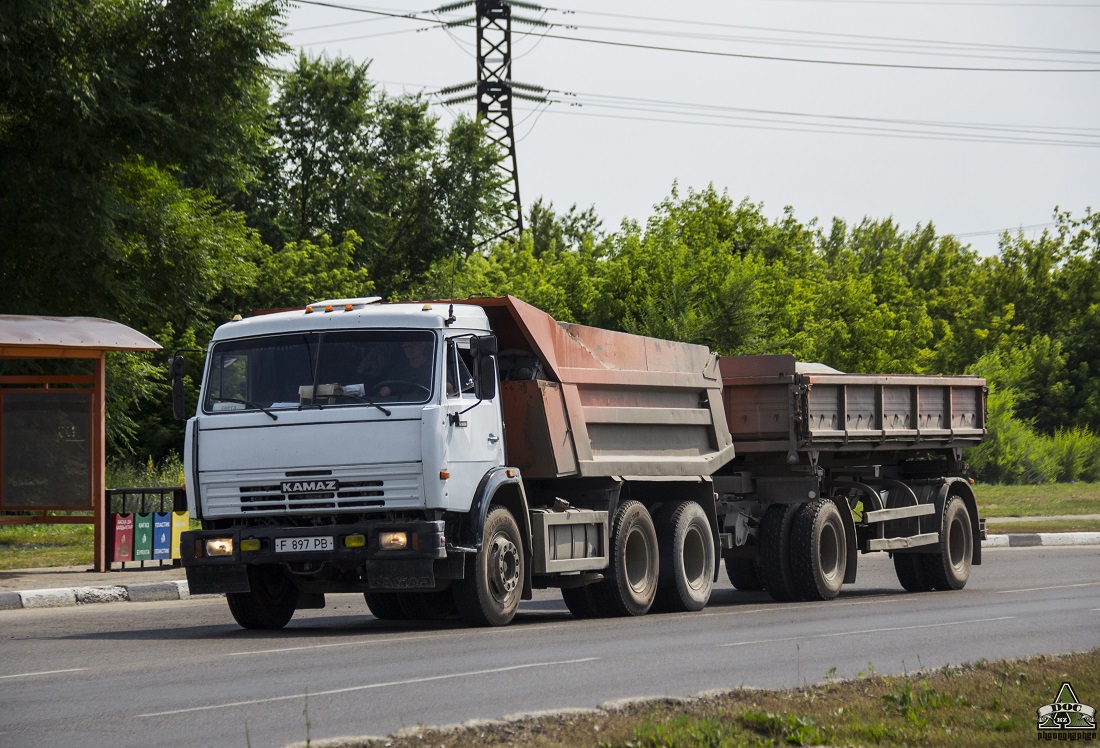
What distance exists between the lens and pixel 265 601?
45.0 feet

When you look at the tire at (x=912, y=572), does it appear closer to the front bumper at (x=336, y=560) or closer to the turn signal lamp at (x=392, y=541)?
the front bumper at (x=336, y=560)

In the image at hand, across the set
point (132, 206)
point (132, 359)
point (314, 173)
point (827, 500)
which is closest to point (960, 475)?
point (827, 500)

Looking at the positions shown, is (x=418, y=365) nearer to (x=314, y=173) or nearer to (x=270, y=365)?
(x=270, y=365)

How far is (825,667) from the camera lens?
10.2 metres

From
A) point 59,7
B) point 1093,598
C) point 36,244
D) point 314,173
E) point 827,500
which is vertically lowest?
point 1093,598

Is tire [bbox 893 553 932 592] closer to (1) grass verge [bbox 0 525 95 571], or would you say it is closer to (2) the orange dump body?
(2) the orange dump body

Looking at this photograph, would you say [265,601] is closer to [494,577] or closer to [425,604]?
[425,604]

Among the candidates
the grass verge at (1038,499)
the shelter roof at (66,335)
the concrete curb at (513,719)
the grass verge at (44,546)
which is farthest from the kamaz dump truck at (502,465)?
the grass verge at (1038,499)

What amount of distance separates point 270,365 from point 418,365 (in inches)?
52.9

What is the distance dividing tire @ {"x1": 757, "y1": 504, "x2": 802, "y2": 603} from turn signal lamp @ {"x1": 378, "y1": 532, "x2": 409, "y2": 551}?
6.02m

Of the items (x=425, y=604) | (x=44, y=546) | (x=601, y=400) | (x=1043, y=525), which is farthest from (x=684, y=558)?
(x=1043, y=525)

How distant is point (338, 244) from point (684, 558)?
36269mm

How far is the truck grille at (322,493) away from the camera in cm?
1233

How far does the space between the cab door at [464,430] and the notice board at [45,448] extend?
8.76 meters
